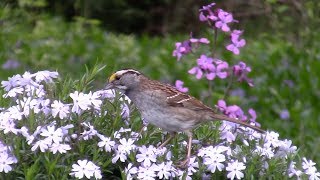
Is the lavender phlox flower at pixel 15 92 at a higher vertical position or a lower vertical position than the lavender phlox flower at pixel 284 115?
higher

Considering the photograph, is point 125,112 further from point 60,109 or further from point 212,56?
point 212,56

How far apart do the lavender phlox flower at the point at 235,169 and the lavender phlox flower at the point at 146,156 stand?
0.35 metres

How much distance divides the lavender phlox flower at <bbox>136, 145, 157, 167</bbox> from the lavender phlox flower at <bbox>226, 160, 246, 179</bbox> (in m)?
0.35

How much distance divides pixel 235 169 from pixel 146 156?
42 cm

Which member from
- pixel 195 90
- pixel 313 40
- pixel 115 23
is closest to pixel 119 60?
pixel 195 90

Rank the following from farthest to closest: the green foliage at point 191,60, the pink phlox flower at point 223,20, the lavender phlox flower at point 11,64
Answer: the lavender phlox flower at point 11,64 < the green foliage at point 191,60 < the pink phlox flower at point 223,20

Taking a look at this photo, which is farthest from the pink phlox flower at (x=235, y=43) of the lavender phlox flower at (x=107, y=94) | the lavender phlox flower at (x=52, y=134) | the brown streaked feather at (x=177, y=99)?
the lavender phlox flower at (x=52, y=134)

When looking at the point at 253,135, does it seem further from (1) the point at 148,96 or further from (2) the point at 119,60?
(2) the point at 119,60

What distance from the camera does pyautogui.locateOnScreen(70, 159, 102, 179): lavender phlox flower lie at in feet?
11.5

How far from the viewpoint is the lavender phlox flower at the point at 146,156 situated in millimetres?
3709

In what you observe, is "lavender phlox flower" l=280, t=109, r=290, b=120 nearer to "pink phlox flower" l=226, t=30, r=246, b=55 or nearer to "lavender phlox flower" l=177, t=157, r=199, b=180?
"pink phlox flower" l=226, t=30, r=246, b=55

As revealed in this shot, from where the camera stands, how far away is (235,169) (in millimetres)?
3750

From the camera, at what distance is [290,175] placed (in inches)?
155

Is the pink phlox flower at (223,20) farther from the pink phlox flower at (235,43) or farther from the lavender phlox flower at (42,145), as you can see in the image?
the lavender phlox flower at (42,145)
